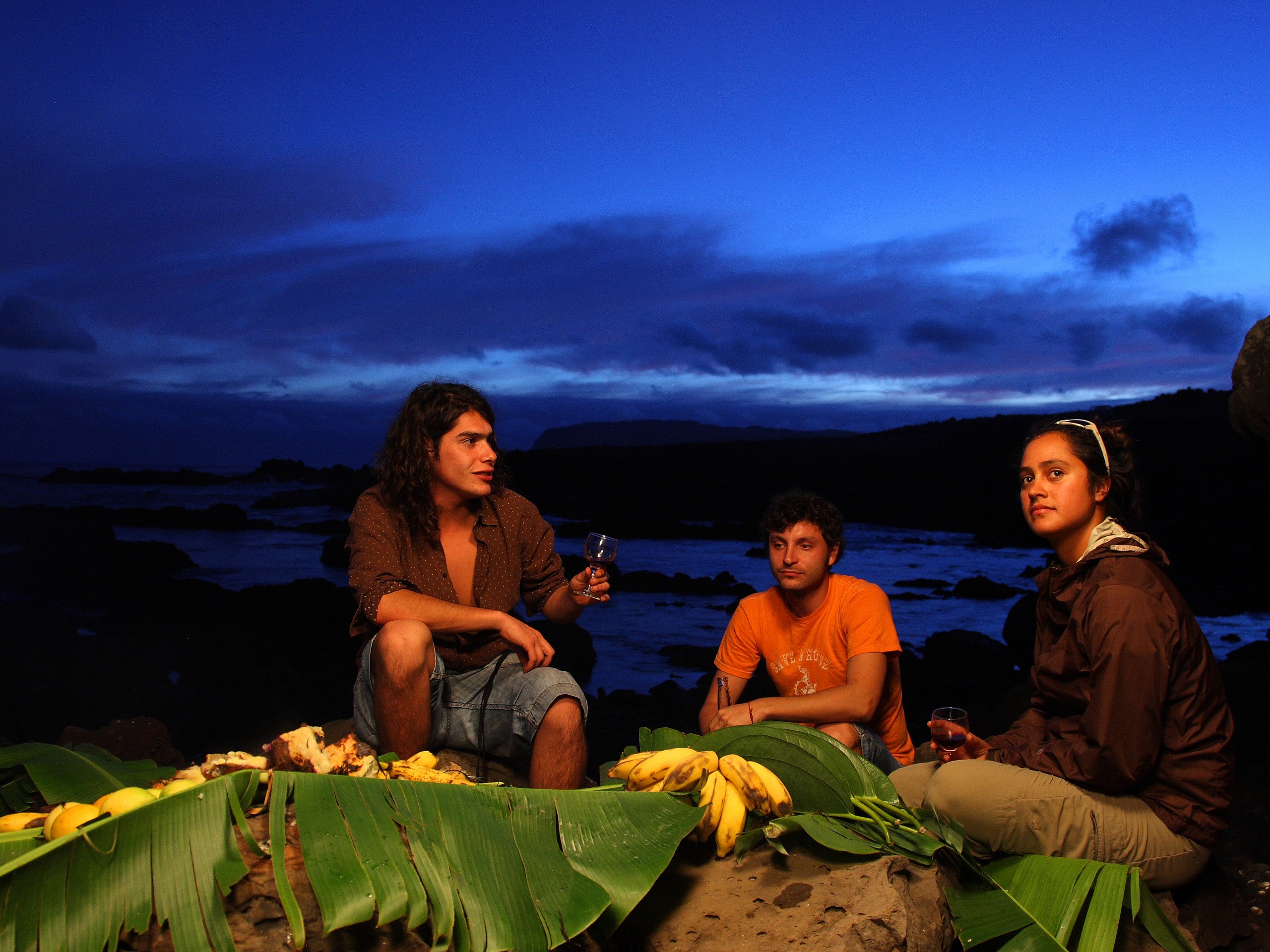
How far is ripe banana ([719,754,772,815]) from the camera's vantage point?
2.82 metres

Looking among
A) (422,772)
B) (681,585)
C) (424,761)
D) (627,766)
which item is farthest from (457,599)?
(681,585)

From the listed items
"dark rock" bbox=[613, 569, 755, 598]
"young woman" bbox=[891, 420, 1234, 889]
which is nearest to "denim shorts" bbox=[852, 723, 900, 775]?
"young woman" bbox=[891, 420, 1234, 889]

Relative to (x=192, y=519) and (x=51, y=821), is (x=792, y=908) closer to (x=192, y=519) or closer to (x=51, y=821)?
(x=51, y=821)

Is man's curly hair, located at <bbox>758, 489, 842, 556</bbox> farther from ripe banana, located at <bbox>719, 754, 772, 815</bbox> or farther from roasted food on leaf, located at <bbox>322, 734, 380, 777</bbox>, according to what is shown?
roasted food on leaf, located at <bbox>322, 734, 380, 777</bbox>

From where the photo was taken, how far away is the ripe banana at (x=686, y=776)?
8.93 ft

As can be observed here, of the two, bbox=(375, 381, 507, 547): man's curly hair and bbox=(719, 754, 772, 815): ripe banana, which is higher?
bbox=(375, 381, 507, 547): man's curly hair

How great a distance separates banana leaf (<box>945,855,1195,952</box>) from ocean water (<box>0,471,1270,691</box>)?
24.4 ft

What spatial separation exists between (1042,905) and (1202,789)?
64 cm

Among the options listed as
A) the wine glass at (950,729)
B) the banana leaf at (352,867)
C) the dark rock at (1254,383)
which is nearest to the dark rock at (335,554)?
the dark rock at (1254,383)

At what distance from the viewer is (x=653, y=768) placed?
277 centimetres

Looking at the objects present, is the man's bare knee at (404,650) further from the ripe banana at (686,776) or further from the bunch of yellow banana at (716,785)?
the ripe banana at (686,776)

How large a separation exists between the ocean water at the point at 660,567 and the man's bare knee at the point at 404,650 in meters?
6.48

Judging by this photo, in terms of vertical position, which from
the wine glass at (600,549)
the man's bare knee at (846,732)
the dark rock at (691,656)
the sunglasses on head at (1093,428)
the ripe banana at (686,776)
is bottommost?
the dark rock at (691,656)

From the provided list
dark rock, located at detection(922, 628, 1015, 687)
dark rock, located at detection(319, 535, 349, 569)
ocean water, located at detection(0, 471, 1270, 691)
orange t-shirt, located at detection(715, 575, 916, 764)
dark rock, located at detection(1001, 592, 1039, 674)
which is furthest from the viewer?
dark rock, located at detection(319, 535, 349, 569)
